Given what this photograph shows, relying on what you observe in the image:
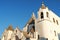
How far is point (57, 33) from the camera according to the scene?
133 ft

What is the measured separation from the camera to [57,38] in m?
40.1

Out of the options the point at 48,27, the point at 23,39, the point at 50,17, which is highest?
the point at 50,17

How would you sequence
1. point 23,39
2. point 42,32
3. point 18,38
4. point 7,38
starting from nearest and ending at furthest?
point 42,32 < point 23,39 < point 18,38 < point 7,38

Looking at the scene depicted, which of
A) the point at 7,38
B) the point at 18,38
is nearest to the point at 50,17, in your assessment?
the point at 18,38

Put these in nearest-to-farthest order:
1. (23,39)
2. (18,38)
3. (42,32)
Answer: (42,32) < (23,39) < (18,38)

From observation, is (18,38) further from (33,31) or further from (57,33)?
(57,33)

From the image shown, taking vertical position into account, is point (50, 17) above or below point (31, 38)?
above

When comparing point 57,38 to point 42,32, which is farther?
point 57,38

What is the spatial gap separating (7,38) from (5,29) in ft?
15.1

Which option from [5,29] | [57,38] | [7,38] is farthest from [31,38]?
[5,29]

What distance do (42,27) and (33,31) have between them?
400 centimetres

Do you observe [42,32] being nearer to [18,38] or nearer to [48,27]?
[48,27]

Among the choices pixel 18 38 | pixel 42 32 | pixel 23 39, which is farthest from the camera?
pixel 18 38

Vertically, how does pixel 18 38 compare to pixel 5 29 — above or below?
below
